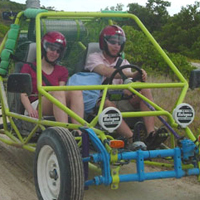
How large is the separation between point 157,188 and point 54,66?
5.70 ft

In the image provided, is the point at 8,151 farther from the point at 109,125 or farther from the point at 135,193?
the point at 109,125

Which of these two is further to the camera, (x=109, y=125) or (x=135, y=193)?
(x=135, y=193)

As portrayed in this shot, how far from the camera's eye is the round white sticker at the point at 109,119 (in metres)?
3.96

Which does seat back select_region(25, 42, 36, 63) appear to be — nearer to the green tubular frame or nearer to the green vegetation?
the green tubular frame

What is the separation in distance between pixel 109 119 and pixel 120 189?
3.53 feet

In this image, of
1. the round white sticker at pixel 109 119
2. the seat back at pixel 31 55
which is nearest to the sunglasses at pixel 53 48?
the seat back at pixel 31 55

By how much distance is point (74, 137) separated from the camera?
3.91m

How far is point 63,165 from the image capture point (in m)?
3.59

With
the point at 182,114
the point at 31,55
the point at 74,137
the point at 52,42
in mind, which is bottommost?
the point at 74,137

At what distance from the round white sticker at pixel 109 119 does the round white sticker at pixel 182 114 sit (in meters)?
0.54

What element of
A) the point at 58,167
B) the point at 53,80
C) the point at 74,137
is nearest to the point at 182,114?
the point at 74,137

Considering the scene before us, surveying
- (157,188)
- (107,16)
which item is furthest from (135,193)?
(107,16)

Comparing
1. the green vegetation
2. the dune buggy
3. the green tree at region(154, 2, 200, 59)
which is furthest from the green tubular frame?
the green tree at region(154, 2, 200, 59)

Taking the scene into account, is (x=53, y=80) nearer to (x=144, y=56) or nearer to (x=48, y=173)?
(x=48, y=173)
